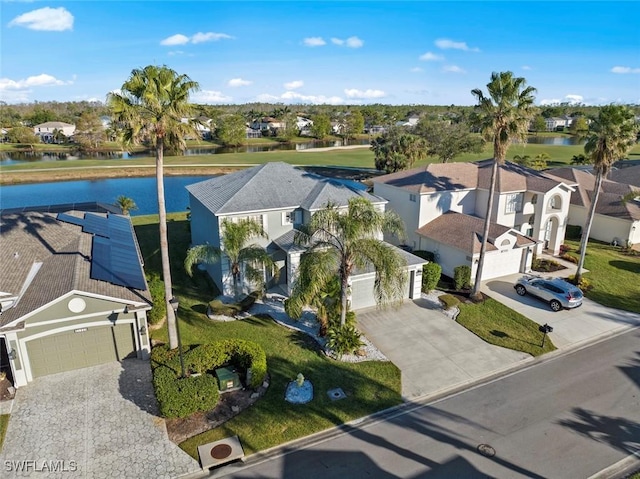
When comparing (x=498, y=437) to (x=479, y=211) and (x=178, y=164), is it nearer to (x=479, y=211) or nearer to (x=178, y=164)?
(x=479, y=211)

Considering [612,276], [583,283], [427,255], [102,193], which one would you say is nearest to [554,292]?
[583,283]

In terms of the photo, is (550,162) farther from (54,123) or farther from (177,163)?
(54,123)

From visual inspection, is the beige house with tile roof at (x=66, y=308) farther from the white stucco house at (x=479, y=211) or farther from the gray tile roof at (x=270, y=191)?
the white stucco house at (x=479, y=211)

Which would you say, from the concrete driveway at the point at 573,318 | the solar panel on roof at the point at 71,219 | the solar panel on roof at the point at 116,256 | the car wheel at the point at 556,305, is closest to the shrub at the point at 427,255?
the concrete driveway at the point at 573,318

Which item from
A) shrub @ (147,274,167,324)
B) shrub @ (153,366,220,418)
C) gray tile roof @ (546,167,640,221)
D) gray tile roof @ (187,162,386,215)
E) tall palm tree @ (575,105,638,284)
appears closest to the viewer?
shrub @ (153,366,220,418)

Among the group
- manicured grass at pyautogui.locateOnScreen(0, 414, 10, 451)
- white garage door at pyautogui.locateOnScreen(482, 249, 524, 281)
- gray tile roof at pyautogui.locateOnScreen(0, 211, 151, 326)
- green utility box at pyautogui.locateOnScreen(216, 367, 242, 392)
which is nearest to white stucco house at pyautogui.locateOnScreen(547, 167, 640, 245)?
white garage door at pyautogui.locateOnScreen(482, 249, 524, 281)

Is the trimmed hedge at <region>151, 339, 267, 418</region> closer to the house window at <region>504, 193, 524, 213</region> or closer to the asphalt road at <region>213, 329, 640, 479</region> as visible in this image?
the asphalt road at <region>213, 329, 640, 479</region>

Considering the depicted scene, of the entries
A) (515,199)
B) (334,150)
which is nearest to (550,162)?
(334,150)
